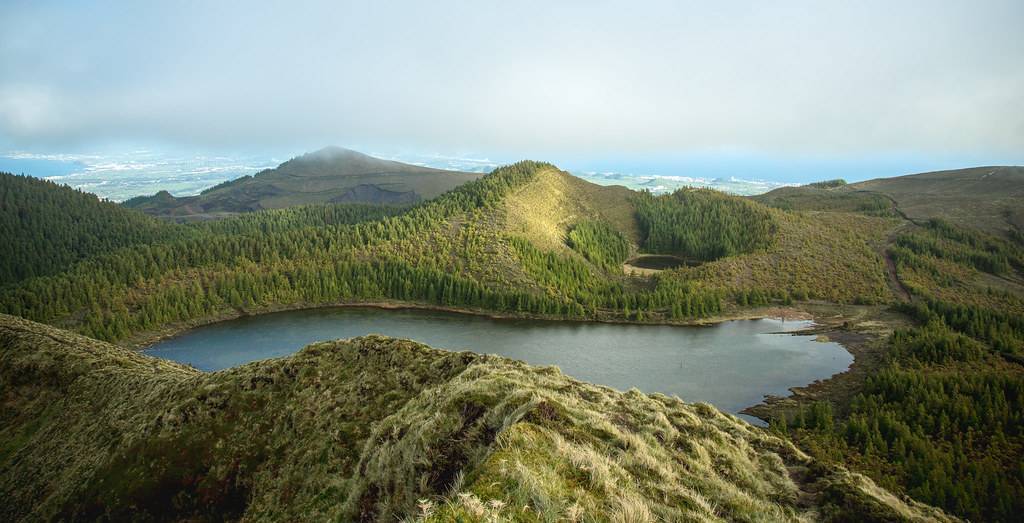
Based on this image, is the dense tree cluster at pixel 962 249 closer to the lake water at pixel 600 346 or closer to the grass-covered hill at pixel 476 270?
the grass-covered hill at pixel 476 270

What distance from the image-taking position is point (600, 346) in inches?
3093

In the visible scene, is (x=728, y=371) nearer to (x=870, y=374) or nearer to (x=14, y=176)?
(x=870, y=374)

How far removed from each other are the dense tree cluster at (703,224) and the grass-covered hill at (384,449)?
4544 inches

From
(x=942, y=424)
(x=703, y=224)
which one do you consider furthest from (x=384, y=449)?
(x=703, y=224)

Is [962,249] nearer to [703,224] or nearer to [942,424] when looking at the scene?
[703,224]

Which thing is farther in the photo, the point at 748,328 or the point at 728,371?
the point at 748,328

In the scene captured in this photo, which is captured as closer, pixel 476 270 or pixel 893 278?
pixel 476 270

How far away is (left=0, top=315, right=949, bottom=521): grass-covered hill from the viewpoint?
1204 cm

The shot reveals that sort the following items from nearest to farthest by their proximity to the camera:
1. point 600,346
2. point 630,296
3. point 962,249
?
point 600,346
point 630,296
point 962,249

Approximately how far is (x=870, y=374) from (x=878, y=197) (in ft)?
477

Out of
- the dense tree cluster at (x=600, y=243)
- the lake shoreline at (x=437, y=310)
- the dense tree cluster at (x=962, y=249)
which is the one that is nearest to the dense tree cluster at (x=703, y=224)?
the dense tree cluster at (x=600, y=243)

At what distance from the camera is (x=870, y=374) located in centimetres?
6425

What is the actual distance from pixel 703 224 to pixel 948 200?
8387 cm

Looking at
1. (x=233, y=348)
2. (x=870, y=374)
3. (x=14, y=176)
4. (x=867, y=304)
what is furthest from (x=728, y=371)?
(x=14, y=176)
